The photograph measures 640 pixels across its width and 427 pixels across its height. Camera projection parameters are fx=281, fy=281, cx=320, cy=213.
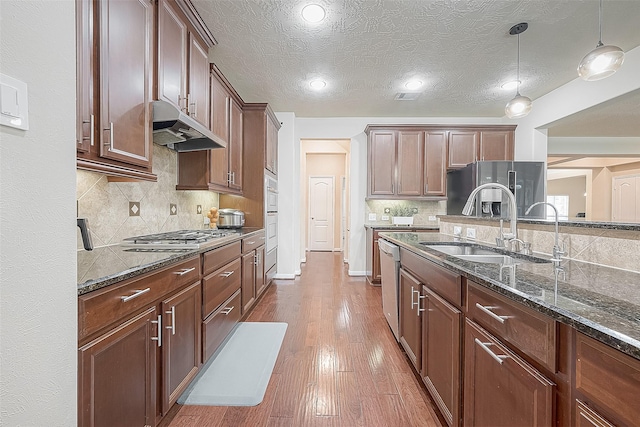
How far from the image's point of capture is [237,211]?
3.31 m

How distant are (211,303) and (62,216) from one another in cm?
130

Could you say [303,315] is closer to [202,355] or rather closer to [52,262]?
[202,355]

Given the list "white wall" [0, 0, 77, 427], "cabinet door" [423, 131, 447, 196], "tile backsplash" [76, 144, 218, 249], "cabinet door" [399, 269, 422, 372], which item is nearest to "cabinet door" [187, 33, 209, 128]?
"tile backsplash" [76, 144, 218, 249]

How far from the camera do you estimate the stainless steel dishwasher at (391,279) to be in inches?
90.7

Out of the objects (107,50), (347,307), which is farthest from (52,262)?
(347,307)

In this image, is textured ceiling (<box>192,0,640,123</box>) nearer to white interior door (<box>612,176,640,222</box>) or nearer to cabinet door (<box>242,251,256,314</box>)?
cabinet door (<box>242,251,256,314</box>)

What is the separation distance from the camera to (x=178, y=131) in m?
2.00

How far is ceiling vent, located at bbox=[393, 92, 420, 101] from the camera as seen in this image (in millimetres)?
3779

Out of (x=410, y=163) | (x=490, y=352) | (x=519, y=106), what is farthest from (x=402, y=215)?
(x=490, y=352)

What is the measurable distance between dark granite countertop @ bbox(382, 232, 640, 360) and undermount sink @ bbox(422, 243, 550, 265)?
18cm

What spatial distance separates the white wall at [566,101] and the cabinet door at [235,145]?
4.08 m

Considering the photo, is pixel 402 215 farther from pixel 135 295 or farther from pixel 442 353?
pixel 135 295

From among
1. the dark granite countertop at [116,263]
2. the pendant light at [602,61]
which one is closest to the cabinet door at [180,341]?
the dark granite countertop at [116,263]

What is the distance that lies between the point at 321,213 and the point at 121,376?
658 centimetres
